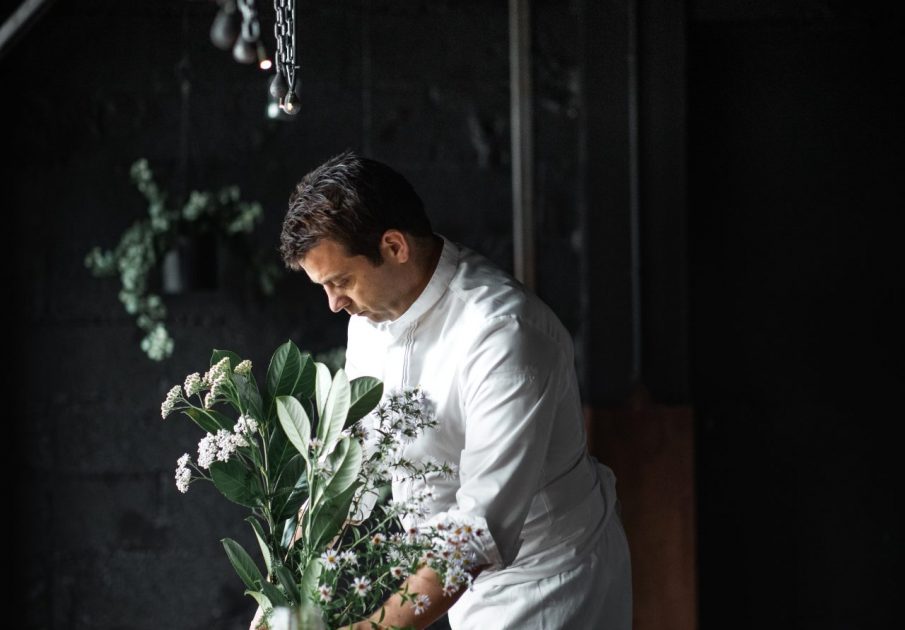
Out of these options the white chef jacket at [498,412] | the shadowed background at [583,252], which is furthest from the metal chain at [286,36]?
the shadowed background at [583,252]

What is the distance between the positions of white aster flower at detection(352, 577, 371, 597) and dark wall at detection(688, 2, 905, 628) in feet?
7.55

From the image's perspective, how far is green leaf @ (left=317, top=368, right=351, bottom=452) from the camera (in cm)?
144

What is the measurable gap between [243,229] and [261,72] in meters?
0.53

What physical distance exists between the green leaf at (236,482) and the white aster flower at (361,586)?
0.80 ft

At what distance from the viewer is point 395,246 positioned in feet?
5.57

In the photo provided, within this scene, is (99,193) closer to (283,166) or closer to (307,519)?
(283,166)

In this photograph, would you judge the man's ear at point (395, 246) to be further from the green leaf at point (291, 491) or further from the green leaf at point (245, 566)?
the green leaf at point (245, 566)

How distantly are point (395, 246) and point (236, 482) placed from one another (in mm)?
463

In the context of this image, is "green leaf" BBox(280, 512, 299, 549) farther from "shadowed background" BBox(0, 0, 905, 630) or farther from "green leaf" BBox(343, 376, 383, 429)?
"shadowed background" BBox(0, 0, 905, 630)

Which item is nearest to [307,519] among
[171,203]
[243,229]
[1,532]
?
[243,229]

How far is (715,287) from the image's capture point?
3475 millimetres

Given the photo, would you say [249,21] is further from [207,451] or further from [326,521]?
[326,521]

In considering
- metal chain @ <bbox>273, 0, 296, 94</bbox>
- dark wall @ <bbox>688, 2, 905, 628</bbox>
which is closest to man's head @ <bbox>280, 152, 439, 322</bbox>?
metal chain @ <bbox>273, 0, 296, 94</bbox>

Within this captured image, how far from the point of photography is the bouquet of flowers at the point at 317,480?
1371 mm
